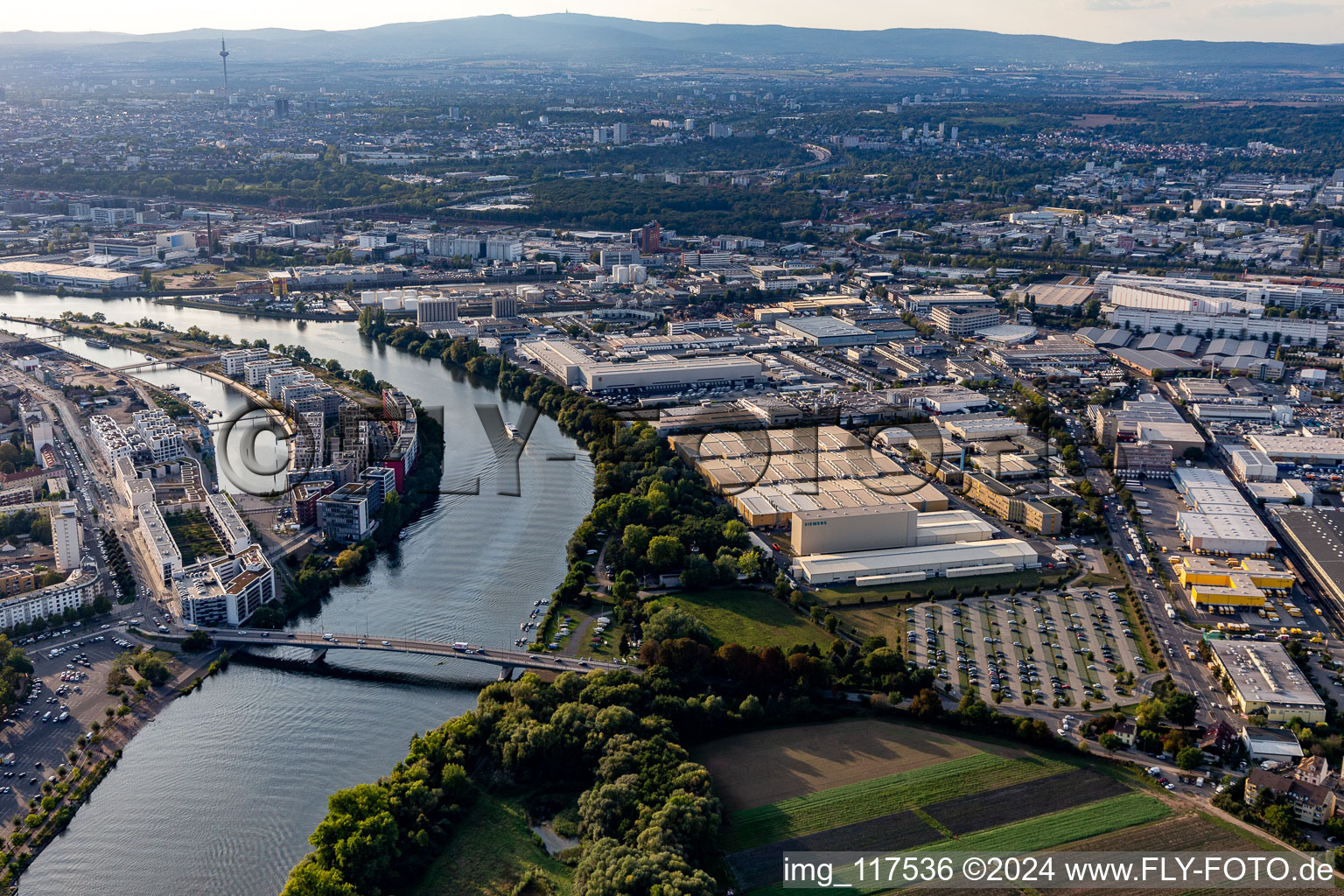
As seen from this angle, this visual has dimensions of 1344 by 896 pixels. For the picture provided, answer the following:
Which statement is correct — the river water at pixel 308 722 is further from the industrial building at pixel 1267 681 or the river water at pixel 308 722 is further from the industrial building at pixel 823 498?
the industrial building at pixel 1267 681

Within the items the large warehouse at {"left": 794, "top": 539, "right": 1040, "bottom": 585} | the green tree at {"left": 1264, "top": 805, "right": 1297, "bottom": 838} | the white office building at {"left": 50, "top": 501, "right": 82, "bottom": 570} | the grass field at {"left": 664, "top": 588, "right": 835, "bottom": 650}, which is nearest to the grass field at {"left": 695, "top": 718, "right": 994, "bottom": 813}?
the grass field at {"left": 664, "top": 588, "right": 835, "bottom": 650}

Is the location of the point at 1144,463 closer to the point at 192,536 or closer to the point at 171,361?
the point at 192,536

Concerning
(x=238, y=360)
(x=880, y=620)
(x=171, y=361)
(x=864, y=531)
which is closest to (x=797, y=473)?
(x=864, y=531)

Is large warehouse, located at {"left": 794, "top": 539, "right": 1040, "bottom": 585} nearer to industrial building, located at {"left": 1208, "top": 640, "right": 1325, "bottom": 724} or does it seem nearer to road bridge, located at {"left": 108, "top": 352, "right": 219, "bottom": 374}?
industrial building, located at {"left": 1208, "top": 640, "right": 1325, "bottom": 724}

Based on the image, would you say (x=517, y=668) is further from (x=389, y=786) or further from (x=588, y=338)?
(x=588, y=338)

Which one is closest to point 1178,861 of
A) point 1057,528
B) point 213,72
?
point 1057,528
